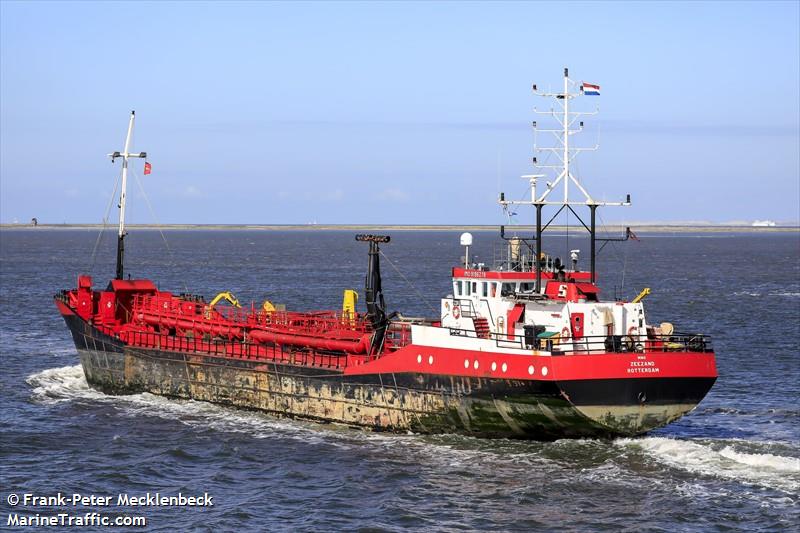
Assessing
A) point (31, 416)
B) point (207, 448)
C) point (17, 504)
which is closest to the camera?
point (17, 504)

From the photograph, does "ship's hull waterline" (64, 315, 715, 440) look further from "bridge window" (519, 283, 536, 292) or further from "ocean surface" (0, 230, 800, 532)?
"bridge window" (519, 283, 536, 292)

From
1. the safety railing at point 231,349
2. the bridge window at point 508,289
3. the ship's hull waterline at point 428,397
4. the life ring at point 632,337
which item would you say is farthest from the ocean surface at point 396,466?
the bridge window at point 508,289

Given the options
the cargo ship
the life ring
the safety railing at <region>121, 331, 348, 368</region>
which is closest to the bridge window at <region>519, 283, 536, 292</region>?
the cargo ship

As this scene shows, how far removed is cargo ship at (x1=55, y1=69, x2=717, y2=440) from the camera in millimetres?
31312

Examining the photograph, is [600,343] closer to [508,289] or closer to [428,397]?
[508,289]

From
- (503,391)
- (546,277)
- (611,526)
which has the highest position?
(546,277)

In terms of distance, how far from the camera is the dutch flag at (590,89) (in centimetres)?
3503

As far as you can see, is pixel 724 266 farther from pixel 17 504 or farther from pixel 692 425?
pixel 17 504

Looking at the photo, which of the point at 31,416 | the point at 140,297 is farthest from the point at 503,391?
the point at 140,297

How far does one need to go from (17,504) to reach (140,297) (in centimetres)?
2000

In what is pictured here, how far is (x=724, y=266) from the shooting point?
138 meters

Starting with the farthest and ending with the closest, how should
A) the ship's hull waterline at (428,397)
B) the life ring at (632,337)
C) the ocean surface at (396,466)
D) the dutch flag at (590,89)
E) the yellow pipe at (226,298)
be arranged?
the yellow pipe at (226,298), the dutch flag at (590,89), the life ring at (632,337), the ship's hull waterline at (428,397), the ocean surface at (396,466)

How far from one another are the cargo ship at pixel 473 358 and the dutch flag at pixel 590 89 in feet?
0.14

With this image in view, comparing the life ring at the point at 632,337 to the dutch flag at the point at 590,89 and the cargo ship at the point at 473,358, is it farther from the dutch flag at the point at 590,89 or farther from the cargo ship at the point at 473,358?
the dutch flag at the point at 590,89
